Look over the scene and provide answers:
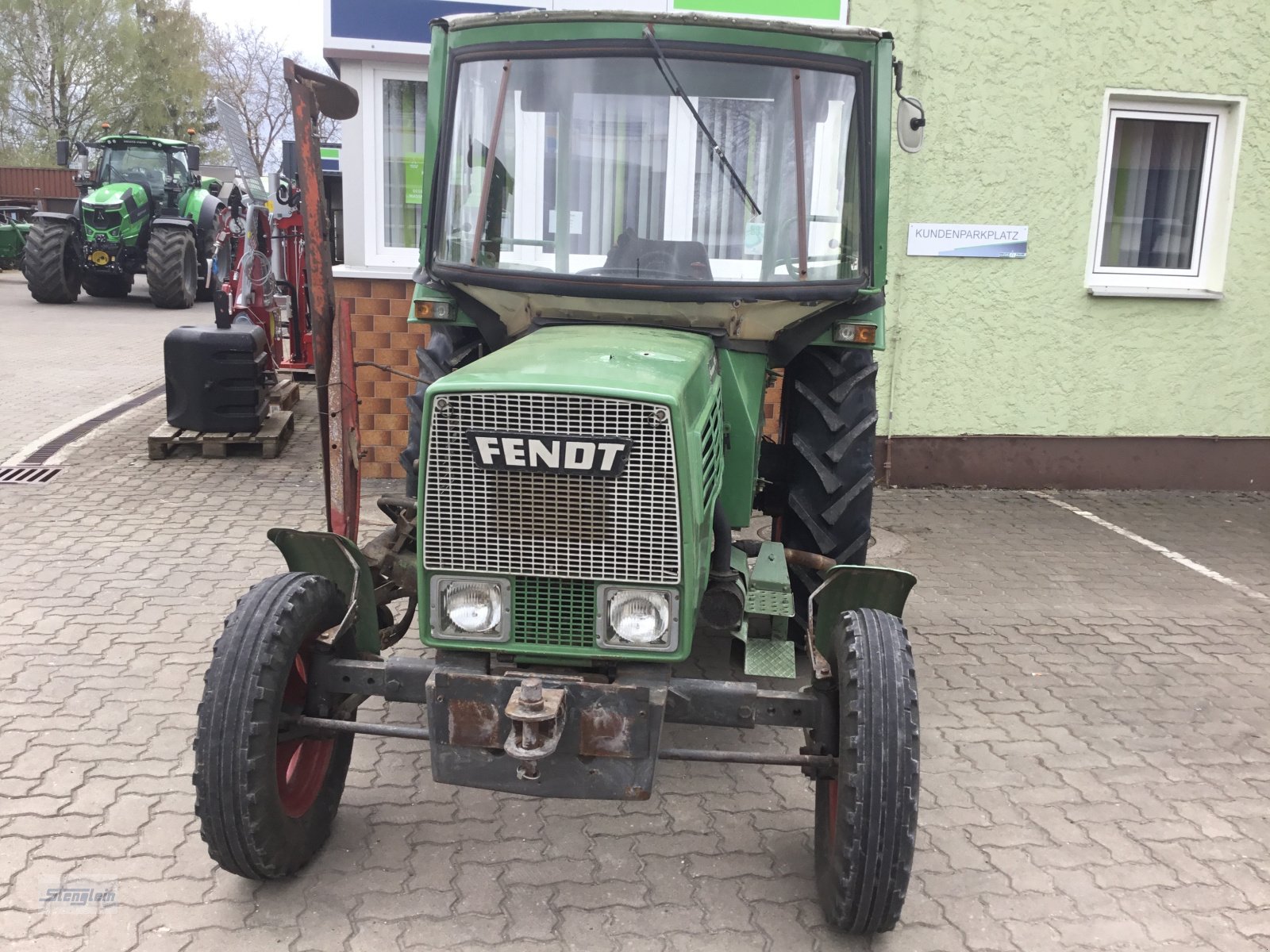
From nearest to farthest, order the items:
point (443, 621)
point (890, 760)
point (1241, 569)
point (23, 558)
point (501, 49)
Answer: point (890, 760) → point (443, 621) → point (501, 49) → point (23, 558) → point (1241, 569)

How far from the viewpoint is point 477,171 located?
3.70 m

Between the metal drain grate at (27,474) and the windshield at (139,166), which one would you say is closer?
the metal drain grate at (27,474)

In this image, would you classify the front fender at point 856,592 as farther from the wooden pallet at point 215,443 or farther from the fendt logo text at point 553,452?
the wooden pallet at point 215,443

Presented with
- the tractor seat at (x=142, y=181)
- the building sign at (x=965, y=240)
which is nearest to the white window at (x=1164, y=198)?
the building sign at (x=965, y=240)

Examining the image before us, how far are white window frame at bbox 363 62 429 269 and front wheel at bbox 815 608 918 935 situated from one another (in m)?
4.66

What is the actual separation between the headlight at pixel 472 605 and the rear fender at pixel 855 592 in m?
0.93

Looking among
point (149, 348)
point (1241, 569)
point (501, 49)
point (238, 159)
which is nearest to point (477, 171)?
point (501, 49)

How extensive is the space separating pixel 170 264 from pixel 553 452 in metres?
16.1

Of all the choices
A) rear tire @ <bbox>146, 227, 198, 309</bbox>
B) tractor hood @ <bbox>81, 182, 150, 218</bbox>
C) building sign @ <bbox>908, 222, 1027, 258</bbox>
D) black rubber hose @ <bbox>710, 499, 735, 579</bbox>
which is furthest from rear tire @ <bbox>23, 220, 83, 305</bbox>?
black rubber hose @ <bbox>710, 499, 735, 579</bbox>

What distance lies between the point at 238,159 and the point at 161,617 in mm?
3406

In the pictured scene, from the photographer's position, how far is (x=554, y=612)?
9.05 ft

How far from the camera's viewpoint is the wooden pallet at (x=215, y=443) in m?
7.64

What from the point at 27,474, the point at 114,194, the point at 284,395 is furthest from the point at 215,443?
the point at 114,194

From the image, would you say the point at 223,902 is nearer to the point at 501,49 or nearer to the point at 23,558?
the point at 501,49
